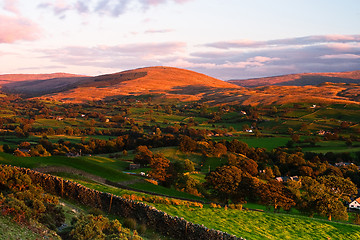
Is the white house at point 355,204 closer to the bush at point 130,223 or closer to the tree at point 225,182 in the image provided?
the tree at point 225,182

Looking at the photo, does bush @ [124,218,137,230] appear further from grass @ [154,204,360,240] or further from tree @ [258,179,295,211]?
tree @ [258,179,295,211]

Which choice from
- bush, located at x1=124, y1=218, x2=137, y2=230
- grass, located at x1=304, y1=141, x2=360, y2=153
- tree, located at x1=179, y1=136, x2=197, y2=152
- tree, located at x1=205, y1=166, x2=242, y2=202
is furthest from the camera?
grass, located at x1=304, y1=141, x2=360, y2=153

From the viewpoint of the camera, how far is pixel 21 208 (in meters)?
15.6

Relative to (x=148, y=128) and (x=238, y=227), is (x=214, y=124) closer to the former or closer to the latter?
(x=148, y=128)

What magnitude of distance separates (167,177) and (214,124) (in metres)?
99.6

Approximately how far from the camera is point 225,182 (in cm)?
4569

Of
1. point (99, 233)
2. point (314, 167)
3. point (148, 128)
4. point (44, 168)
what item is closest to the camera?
point (99, 233)

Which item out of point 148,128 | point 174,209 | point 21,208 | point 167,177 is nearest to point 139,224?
point 174,209

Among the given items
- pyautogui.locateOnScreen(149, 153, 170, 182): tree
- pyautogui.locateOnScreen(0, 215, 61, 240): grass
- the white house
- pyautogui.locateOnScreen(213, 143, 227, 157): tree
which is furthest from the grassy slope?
pyautogui.locateOnScreen(213, 143, 227, 157): tree

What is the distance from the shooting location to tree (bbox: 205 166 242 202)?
4550 cm

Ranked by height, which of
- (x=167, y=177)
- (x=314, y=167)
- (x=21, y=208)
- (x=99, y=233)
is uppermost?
(x=21, y=208)

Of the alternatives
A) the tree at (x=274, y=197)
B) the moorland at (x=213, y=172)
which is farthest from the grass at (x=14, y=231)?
the tree at (x=274, y=197)

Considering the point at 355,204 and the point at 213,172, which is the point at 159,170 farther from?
the point at 355,204

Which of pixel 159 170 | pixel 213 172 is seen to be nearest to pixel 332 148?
pixel 213 172
